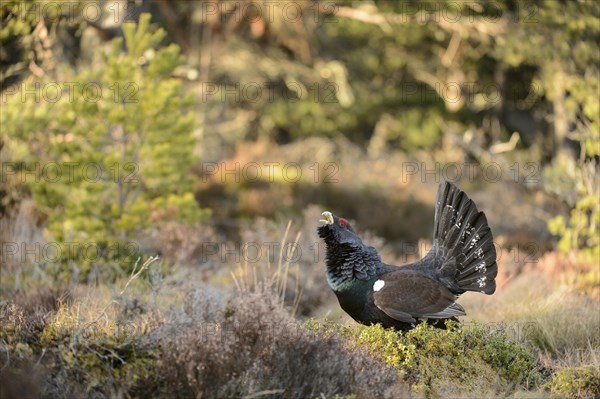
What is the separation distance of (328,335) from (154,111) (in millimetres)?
4300

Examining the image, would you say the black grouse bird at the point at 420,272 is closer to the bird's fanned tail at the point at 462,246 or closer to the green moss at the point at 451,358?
the bird's fanned tail at the point at 462,246

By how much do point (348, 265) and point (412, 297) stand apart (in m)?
0.54

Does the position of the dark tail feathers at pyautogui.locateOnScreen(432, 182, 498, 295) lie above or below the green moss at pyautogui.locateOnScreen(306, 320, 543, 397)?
above

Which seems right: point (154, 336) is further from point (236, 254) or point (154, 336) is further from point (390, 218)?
point (390, 218)

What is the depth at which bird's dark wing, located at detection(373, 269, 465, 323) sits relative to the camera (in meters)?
5.89

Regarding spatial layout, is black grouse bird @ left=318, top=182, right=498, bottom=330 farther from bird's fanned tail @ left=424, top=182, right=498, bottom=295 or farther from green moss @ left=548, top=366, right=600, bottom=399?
green moss @ left=548, top=366, right=600, bottom=399

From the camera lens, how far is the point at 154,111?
894 cm

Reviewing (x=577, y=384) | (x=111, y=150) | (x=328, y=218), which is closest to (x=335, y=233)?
(x=328, y=218)

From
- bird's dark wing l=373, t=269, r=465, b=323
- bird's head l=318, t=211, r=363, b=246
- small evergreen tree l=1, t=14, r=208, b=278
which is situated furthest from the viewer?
small evergreen tree l=1, t=14, r=208, b=278

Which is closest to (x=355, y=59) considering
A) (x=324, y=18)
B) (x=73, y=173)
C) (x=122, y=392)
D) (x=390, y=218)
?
(x=324, y=18)

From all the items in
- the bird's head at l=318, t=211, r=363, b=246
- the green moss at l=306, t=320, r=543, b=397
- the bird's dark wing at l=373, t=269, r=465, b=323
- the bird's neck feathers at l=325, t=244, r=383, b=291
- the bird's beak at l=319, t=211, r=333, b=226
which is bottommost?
the green moss at l=306, t=320, r=543, b=397

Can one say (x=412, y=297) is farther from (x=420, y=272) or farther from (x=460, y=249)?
(x=460, y=249)

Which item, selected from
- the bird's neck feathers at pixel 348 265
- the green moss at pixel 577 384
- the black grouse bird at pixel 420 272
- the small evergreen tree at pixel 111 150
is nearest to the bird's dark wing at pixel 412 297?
the black grouse bird at pixel 420 272

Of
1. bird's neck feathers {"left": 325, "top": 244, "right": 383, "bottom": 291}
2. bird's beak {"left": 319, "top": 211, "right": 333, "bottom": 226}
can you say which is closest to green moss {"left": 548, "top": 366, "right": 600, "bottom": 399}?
bird's neck feathers {"left": 325, "top": 244, "right": 383, "bottom": 291}
